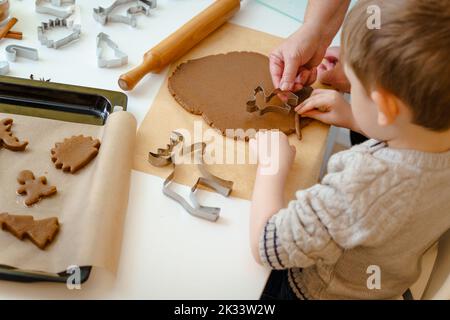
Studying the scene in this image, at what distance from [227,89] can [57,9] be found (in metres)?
0.43

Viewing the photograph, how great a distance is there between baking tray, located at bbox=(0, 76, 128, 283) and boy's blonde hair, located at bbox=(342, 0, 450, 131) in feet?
1.57

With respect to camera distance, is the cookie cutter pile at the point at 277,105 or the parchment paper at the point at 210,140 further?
the cookie cutter pile at the point at 277,105

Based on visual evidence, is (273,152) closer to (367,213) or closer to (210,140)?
(210,140)

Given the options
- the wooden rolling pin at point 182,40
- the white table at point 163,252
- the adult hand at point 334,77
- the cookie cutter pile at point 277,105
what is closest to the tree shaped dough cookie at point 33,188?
the white table at point 163,252

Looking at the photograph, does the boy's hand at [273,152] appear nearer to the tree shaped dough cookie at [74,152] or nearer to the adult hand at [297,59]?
the adult hand at [297,59]

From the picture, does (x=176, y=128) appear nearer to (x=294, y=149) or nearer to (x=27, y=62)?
(x=294, y=149)

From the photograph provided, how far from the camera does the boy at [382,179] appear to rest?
0.61 metres

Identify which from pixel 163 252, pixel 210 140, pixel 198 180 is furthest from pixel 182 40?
pixel 163 252

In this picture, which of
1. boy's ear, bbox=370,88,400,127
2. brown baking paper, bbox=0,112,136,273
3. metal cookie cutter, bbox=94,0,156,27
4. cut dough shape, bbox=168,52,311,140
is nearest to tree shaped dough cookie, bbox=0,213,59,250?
brown baking paper, bbox=0,112,136,273

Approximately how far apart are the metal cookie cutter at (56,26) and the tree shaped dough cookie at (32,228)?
0.46m

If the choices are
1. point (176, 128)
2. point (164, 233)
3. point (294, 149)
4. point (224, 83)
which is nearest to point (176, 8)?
point (224, 83)

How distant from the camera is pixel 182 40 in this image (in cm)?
111

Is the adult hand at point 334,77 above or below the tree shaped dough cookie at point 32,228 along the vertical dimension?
above
